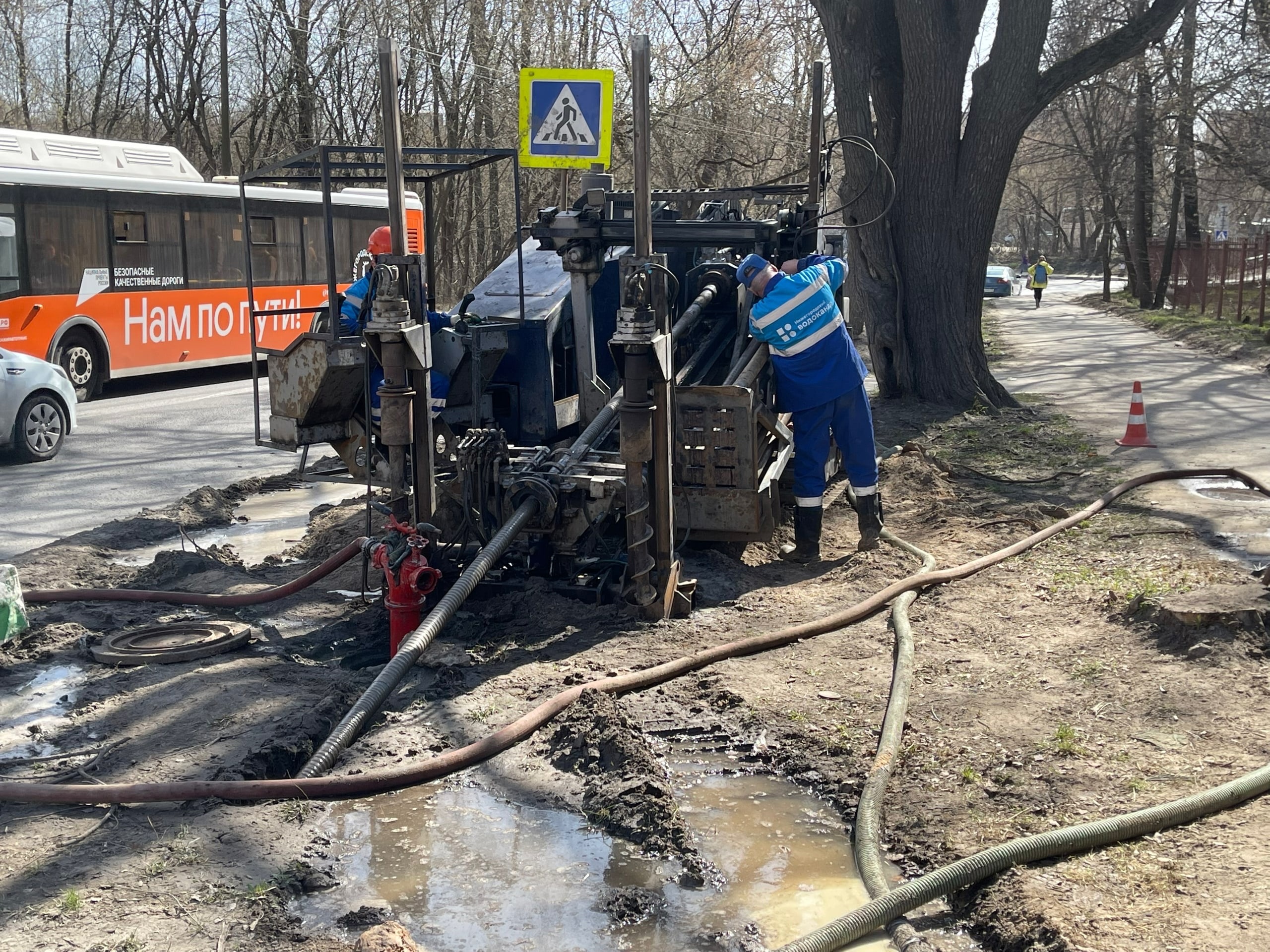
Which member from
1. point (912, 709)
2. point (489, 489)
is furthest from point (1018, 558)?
point (489, 489)

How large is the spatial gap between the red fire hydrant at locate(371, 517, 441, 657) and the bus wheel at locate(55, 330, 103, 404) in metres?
12.0

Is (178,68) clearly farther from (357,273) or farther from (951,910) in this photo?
(951,910)

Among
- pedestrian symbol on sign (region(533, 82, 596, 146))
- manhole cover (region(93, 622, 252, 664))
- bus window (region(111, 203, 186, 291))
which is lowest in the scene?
manhole cover (region(93, 622, 252, 664))

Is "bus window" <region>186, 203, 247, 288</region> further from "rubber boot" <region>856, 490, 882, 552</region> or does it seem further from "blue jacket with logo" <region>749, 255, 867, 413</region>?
"rubber boot" <region>856, 490, 882, 552</region>

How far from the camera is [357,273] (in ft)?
29.1

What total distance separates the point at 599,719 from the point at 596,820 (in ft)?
1.88

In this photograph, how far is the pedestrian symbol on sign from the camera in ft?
37.2

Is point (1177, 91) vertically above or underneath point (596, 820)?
above

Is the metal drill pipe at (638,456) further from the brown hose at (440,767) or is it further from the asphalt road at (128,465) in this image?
the asphalt road at (128,465)

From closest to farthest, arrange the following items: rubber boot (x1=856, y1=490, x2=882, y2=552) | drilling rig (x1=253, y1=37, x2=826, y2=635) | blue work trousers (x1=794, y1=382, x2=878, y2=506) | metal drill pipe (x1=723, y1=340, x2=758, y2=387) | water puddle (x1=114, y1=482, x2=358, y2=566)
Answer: drilling rig (x1=253, y1=37, x2=826, y2=635)
metal drill pipe (x1=723, y1=340, x2=758, y2=387)
blue work trousers (x1=794, y1=382, x2=878, y2=506)
rubber boot (x1=856, y1=490, x2=882, y2=552)
water puddle (x1=114, y1=482, x2=358, y2=566)

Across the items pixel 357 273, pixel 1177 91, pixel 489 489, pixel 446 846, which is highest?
pixel 1177 91

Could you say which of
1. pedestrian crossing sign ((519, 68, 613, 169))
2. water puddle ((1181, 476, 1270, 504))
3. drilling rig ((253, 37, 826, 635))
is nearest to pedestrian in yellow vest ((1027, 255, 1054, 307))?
pedestrian crossing sign ((519, 68, 613, 169))

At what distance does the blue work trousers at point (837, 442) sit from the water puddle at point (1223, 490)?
10.3ft

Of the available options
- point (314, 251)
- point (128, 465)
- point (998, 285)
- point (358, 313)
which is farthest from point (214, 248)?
point (998, 285)
